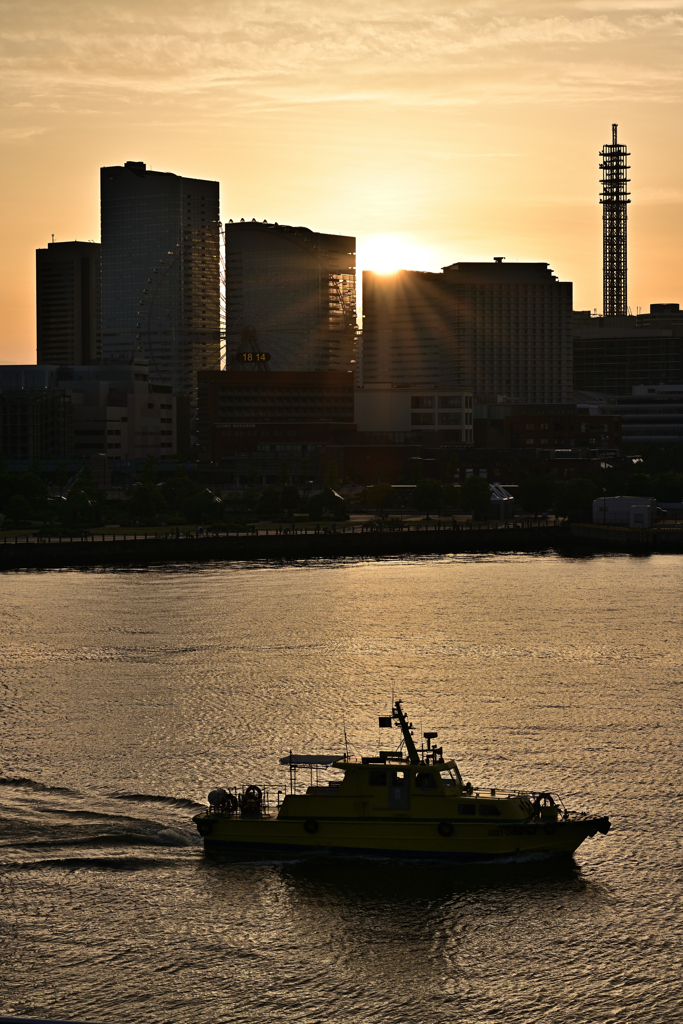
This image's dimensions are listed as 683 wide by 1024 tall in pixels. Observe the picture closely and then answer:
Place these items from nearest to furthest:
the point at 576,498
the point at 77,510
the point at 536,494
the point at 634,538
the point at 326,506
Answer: the point at 77,510 < the point at 634,538 < the point at 326,506 < the point at 576,498 < the point at 536,494

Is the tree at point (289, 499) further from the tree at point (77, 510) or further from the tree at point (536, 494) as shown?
the tree at point (536, 494)

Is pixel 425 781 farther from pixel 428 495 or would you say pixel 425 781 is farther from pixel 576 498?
pixel 428 495

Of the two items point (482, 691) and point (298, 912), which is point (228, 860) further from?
point (482, 691)

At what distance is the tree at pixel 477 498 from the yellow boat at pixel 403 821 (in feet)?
449

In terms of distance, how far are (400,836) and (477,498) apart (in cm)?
13865

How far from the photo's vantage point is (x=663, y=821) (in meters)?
48.0

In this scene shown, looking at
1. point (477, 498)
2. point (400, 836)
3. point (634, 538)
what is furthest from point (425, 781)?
point (477, 498)

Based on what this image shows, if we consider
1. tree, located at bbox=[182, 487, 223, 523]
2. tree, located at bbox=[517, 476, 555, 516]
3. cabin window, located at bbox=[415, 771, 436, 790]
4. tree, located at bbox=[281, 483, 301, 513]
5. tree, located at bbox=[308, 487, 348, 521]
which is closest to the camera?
cabin window, located at bbox=[415, 771, 436, 790]

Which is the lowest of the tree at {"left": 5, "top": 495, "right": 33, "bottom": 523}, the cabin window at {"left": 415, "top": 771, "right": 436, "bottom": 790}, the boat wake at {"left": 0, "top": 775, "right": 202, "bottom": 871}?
the boat wake at {"left": 0, "top": 775, "right": 202, "bottom": 871}

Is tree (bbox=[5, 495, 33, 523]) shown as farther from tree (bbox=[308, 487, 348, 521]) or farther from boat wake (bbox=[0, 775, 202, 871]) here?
boat wake (bbox=[0, 775, 202, 871])

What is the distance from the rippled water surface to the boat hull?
0.56 m

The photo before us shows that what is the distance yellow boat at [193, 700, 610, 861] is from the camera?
4347 centimetres

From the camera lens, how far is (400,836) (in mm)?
43656

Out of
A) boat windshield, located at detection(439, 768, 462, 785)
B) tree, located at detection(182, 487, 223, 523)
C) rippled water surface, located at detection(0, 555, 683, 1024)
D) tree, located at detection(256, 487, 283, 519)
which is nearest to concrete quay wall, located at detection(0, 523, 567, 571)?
tree, located at detection(182, 487, 223, 523)
